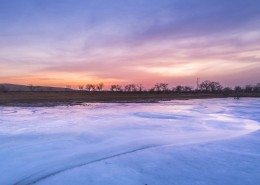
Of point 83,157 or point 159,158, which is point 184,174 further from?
point 83,157

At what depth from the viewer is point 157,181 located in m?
5.20

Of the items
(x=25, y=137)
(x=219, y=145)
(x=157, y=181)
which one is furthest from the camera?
(x=25, y=137)

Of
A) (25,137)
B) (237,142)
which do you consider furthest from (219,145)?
(25,137)

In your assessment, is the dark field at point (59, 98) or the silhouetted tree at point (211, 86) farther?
the silhouetted tree at point (211, 86)

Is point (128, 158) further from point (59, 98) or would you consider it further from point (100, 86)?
point (100, 86)

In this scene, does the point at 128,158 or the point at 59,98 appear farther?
the point at 59,98

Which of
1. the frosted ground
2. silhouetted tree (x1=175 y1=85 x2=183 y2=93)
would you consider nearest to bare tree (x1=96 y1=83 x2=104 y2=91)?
silhouetted tree (x1=175 y1=85 x2=183 y2=93)

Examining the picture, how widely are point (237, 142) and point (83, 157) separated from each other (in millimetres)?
4890

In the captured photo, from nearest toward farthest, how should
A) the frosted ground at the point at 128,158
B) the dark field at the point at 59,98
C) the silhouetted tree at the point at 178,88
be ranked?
the frosted ground at the point at 128,158 → the dark field at the point at 59,98 → the silhouetted tree at the point at 178,88


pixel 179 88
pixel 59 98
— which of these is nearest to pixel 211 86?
pixel 179 88

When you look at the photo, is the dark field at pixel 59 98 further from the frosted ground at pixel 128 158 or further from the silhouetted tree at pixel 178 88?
the silhouetted tree at pixel 178 88

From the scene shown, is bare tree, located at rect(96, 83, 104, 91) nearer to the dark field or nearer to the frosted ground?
the dark field

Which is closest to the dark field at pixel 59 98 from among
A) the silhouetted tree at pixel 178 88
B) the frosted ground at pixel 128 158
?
the frosted ground at pixel 128 158

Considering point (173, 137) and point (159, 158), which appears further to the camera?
point (173, 137)
